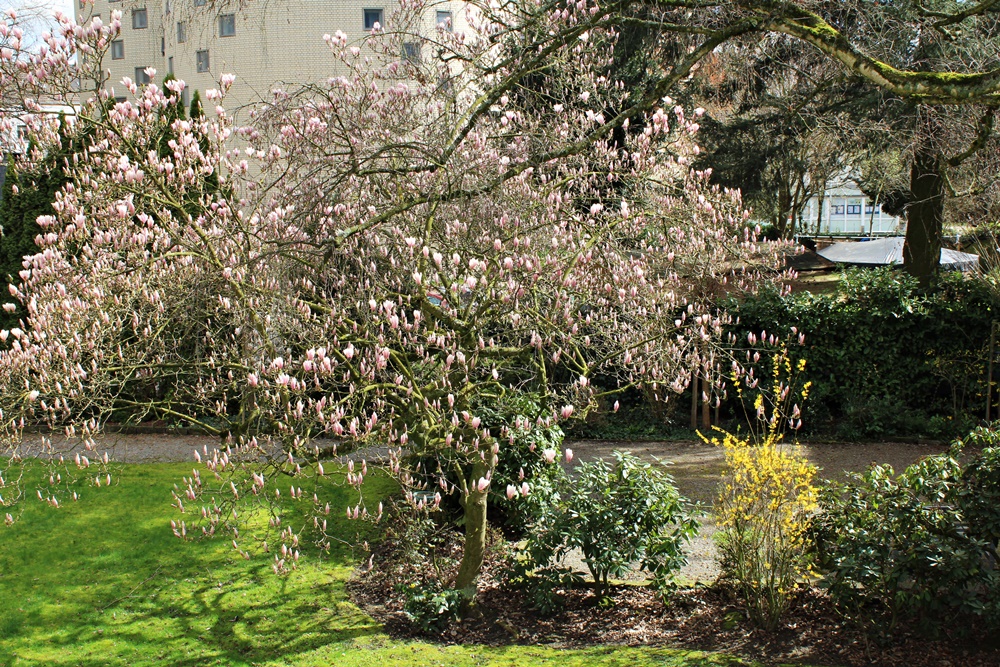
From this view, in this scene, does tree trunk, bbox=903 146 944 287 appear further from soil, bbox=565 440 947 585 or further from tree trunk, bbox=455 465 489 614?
tree trunk, bbox=455 465 489 614

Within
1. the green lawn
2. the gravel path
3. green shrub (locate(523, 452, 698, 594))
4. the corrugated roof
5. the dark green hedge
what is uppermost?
the corrugated roof

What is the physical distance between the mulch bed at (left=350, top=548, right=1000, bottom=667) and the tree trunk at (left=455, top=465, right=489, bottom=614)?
0.62ft

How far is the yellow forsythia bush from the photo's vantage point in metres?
5.15

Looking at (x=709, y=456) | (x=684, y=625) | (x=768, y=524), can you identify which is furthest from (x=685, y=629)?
(x=709, y=456)

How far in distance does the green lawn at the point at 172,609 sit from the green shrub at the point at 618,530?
59cm

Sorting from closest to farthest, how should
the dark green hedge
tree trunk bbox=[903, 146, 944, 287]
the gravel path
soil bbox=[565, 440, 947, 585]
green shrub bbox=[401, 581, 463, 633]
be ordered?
1. green shrub bbox=[401, 581, 463, 633]
2. soil bbox=[565, 440, 947, 585]
3. the gravel path
4. the dark green hedge
5. tree trunk bbox=[903, 146, 944, 287]

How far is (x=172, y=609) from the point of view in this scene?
587cm

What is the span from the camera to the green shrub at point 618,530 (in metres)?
5.51

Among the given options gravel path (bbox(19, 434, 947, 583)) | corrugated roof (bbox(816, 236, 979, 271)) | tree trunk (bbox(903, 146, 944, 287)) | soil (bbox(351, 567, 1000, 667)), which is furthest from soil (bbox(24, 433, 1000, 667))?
corrugated roof (bbox(816, 236, 979, 271))

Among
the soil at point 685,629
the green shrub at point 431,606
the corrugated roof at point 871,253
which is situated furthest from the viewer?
the corrugated roof at point 871,253

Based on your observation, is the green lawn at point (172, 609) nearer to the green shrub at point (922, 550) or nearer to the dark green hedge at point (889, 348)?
the green shrub at point (922, 550)

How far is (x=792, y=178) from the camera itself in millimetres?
23641

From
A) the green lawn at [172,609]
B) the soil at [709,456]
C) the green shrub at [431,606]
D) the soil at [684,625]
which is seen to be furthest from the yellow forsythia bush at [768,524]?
the soil at [709,456]

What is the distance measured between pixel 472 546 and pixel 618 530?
1.04m
